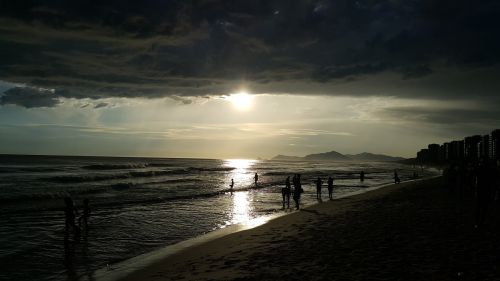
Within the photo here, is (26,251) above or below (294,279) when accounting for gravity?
below

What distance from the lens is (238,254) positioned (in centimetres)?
1262

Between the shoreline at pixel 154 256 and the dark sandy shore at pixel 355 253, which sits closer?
the dark sandy shore at pixel 355 253

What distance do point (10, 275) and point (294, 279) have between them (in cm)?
885

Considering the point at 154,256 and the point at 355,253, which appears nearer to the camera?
the point at 355,253

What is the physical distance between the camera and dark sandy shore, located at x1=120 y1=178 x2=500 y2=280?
8.62 m

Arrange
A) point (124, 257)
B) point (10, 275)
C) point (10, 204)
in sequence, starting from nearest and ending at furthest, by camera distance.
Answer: point (10, 275) → point (124, 257) → point (10, 204)

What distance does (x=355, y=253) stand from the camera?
35.3ft

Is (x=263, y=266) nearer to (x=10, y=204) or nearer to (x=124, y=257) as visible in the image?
(x=124, y=257)

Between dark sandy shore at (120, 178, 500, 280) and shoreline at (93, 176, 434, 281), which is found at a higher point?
dark sandy shore at (120, 178, 500, 280)

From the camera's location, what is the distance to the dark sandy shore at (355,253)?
8623mm

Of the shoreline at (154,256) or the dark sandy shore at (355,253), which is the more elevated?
the dark sandy shore at (355,253)

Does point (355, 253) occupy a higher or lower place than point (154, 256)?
higher

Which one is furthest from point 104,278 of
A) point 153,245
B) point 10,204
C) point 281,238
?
point 10,204

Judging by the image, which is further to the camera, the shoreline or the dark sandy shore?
the shoreline
